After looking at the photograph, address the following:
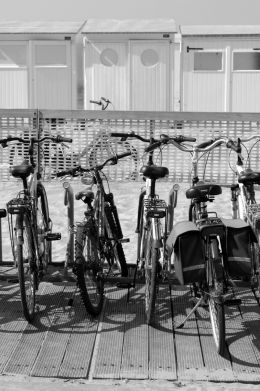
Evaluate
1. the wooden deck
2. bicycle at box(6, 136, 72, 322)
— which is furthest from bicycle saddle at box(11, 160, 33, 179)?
the wooden deck

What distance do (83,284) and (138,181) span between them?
17.7ft

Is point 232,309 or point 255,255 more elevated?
point 255,255

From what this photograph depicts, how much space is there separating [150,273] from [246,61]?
994 cm

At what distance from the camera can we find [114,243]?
488 cm

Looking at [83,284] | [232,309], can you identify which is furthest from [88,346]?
[232,309]

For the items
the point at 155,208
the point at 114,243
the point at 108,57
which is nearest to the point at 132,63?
the point at 108,57

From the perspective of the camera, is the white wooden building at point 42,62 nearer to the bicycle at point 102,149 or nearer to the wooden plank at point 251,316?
the bicycle at point 102,149

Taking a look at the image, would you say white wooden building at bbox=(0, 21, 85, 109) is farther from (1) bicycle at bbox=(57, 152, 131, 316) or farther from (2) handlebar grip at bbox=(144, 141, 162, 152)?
(2) handlebar grip at bbox=(144, 141, 162, 152)

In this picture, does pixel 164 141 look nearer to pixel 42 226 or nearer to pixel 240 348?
pixel 42 226

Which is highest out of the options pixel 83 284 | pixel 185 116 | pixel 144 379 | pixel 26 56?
pixel 26 56

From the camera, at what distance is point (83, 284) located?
3928mm

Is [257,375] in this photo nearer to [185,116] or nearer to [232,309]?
[232,309]

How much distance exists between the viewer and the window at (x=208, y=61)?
13.1 meters

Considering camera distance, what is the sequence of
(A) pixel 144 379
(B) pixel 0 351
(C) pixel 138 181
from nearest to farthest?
(A) pixel 144 379 < (B) pixel 0 351 < (C) pixel 138 181
